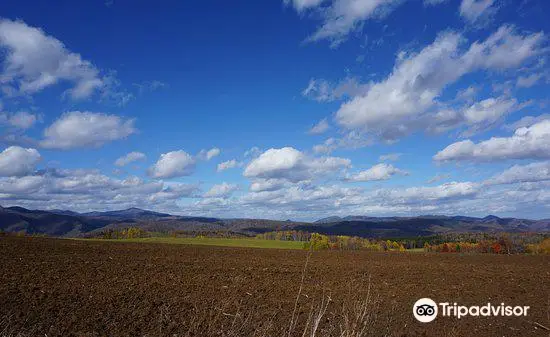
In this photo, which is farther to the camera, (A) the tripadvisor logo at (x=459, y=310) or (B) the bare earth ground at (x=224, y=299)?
(A) the tripadvisor logo at (x=459, y=310)

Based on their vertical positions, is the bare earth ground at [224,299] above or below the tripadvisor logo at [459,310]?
above

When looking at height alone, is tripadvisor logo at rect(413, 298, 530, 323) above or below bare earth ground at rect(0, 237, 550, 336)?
below

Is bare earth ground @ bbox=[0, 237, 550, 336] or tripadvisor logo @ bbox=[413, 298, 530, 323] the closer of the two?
bare earth ground @ bbox=[0, 237, 550, 336]

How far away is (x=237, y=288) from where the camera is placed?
62.9ft

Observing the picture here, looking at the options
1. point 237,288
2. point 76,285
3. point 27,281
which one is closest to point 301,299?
point 237,288

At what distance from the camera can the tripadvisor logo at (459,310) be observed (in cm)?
1472

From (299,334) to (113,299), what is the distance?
26.1 ft

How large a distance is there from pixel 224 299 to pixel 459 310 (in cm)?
974

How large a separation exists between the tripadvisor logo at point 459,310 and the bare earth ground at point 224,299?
0.37 meters

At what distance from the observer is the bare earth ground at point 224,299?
1177 cm

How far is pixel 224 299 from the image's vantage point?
16.3 m

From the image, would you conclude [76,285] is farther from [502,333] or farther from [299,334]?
[502,333]

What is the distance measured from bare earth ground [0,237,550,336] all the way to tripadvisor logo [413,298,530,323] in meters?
0.37

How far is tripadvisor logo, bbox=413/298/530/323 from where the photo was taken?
14721mm
